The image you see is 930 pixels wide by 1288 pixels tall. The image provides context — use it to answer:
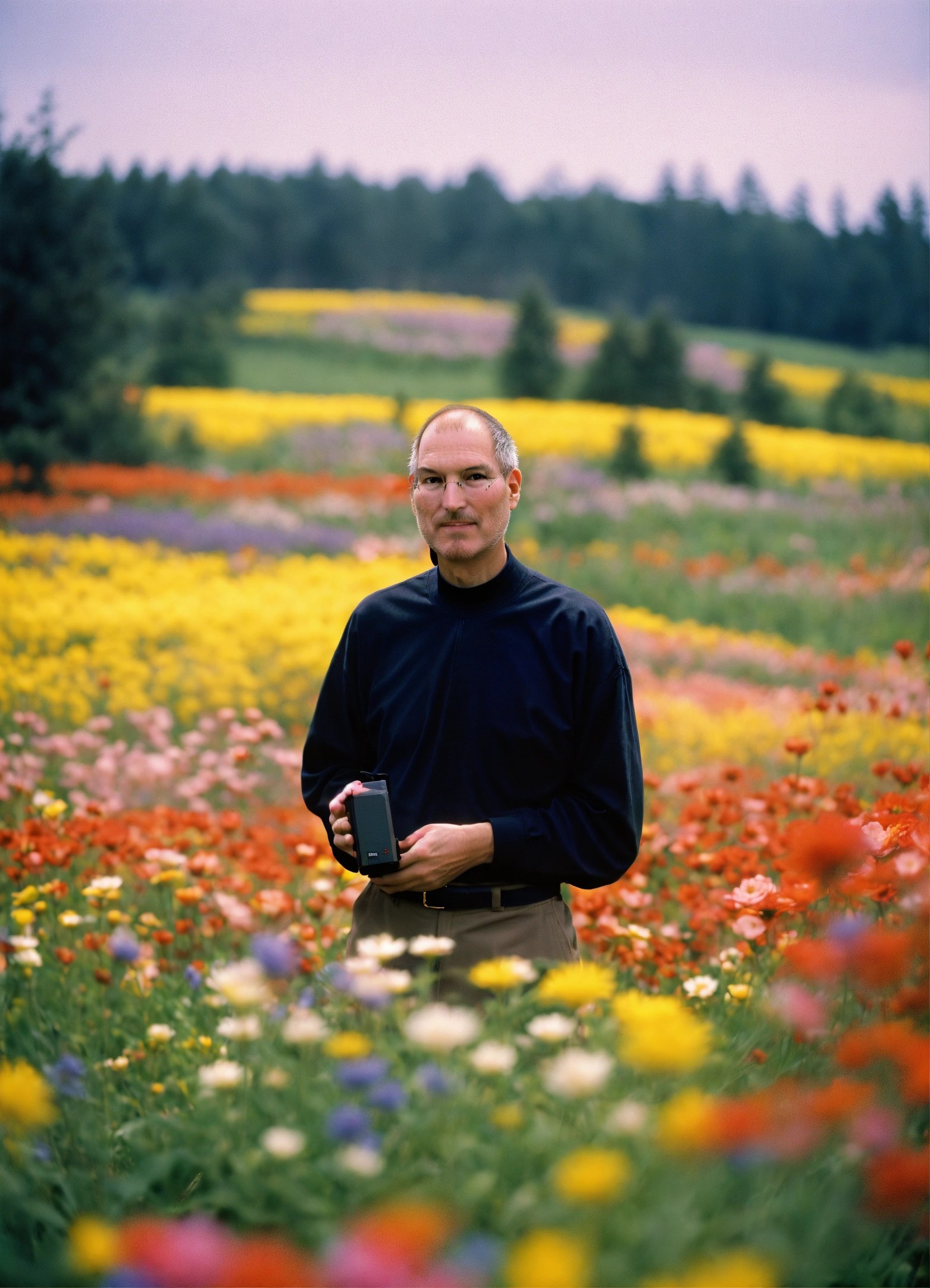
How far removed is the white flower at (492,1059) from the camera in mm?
1145

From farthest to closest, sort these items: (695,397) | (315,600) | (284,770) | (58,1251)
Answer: (695,397) → (315,600) → (284,770) → (58,1251)

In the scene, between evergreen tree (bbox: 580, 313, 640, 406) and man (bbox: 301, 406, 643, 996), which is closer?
man (bbox: 301, 406, 643, 996)

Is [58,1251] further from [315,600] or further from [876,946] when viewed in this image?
[315,600]

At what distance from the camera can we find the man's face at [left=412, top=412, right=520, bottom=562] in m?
2.12

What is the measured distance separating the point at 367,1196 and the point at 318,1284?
30 cm

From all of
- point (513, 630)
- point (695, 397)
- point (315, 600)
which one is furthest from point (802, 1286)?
point (695, 397)

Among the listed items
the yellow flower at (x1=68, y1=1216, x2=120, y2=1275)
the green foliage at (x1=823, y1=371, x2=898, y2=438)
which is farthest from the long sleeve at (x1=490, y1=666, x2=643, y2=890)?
the green foliage at (x1=823, y1=371, x2=898, y2=438)

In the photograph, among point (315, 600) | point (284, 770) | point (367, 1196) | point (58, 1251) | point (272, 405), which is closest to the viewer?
point (367, 1196)

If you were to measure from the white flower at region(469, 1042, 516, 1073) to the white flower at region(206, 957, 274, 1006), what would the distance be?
0.89 ft

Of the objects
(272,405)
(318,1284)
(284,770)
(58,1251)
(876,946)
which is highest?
(272,405)

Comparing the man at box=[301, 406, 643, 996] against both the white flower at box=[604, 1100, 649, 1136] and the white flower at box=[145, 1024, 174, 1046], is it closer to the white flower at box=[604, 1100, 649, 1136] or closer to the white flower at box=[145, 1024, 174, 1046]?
the white flower at box=[145, 1024, 174, 1046]

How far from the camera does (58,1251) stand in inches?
55.1

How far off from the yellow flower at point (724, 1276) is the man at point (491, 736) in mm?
1133

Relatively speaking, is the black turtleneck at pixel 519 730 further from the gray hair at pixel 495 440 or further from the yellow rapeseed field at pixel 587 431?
the yellow rapeseed field at pixel 587 431
